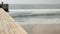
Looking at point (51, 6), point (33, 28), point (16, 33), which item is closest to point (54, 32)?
point (33, 28)

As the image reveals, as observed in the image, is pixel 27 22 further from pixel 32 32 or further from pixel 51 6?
pixel 51 6

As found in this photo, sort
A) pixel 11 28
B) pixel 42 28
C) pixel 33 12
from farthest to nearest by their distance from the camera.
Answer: pixel 33 12, pixel 42 28, pixel 11 28

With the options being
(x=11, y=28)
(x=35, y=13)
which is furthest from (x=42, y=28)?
(x=11, y=28)

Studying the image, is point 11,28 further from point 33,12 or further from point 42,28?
point 33,12

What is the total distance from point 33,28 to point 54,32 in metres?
0.39

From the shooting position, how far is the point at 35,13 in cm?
275

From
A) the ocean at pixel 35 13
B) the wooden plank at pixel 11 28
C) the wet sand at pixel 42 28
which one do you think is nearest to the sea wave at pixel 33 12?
the ocean at pixel 35 13

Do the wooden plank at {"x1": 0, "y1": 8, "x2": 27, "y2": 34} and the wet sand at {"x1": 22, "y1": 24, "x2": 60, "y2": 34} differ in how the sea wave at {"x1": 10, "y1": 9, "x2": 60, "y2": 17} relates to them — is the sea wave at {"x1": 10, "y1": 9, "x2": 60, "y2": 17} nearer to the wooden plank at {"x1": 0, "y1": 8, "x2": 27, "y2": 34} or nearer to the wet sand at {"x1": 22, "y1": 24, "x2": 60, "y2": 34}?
the wet sand at {"x1": 22, "y1": 24, "x2": 60, "y2": 34}

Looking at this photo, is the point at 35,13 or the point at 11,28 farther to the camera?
the point at 35,13

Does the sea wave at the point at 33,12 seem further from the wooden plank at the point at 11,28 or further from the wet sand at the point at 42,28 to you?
the wooden plank at the point at 11,28

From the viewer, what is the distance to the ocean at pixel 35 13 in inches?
100

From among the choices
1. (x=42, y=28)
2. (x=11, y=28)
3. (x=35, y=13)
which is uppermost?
(x=11, y=28)

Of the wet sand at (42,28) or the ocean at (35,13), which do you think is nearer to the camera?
the wet sand at (42,28)

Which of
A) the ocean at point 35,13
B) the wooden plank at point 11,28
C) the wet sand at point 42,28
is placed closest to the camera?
the wooden plank at point 11,28
